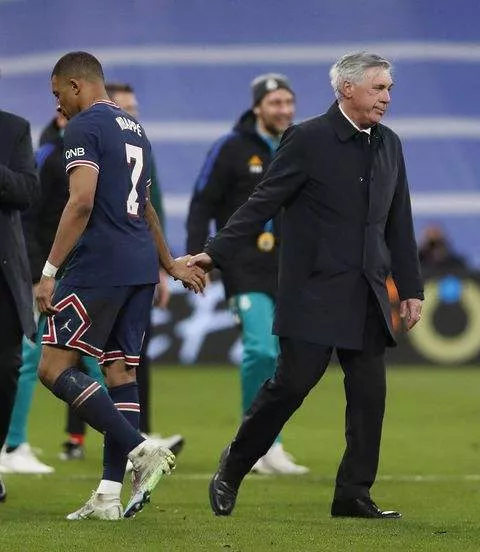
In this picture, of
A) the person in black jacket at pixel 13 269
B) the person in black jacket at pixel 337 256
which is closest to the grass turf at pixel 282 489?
the person in black jacket at pixel 337 256

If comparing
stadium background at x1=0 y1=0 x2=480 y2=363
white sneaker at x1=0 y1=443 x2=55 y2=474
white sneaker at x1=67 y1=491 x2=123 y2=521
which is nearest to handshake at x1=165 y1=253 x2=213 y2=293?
white sneaker at x1=67 y1=491 x2=123 y2=521

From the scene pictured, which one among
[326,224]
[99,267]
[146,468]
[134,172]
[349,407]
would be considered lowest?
[146,468]

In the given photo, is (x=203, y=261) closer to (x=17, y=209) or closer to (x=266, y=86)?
(x=17, y=209)

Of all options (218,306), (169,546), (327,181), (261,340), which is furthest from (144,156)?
(218,306)

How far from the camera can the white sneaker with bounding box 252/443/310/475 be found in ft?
32.3

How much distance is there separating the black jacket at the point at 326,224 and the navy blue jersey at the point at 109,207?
38 centimetres

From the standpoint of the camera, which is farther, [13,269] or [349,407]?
[13,269]

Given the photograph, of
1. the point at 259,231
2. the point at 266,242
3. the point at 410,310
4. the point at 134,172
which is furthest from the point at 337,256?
the point at 266,242

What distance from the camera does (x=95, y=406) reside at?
7125 millimetres

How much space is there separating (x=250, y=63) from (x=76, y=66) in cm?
1820

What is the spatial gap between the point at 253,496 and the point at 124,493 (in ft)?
2.15

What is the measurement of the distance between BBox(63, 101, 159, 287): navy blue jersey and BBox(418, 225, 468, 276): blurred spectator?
44.2ft

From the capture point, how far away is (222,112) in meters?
25.2

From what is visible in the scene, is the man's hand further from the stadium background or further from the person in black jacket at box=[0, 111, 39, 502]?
the stadium background
